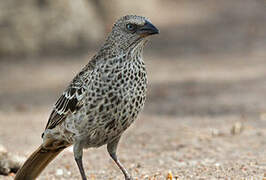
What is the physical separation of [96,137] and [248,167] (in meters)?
1.69

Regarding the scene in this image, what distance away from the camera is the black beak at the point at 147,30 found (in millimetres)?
4605

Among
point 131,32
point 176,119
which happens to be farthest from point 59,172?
point 176,119

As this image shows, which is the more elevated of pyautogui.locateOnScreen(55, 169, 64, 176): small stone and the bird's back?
the bird's back

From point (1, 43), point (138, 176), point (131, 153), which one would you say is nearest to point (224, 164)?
point (138, 176)

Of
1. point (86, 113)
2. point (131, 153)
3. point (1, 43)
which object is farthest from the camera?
point (1, 43)

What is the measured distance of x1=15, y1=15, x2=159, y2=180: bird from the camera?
14.9 ft

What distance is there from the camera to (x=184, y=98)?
31.3 feet

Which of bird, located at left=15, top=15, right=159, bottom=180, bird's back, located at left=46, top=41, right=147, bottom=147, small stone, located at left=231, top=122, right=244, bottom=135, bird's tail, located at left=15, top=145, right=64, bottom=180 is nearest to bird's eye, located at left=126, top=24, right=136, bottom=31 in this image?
bird, located at left=15, top=15, right=159, bottom=180

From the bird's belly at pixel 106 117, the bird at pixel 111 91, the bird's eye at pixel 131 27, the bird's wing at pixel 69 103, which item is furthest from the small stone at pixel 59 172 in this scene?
the bird's eye at pixel 131 27

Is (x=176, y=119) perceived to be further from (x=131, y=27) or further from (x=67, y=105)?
(x=131, y=27)

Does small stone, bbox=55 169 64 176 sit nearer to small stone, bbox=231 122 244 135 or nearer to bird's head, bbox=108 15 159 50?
bird's head, bbox=108 15 159 50

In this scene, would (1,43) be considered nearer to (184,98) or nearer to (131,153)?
(184,98)

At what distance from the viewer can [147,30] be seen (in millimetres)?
4641

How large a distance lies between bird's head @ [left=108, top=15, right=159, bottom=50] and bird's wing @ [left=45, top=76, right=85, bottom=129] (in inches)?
19.8
